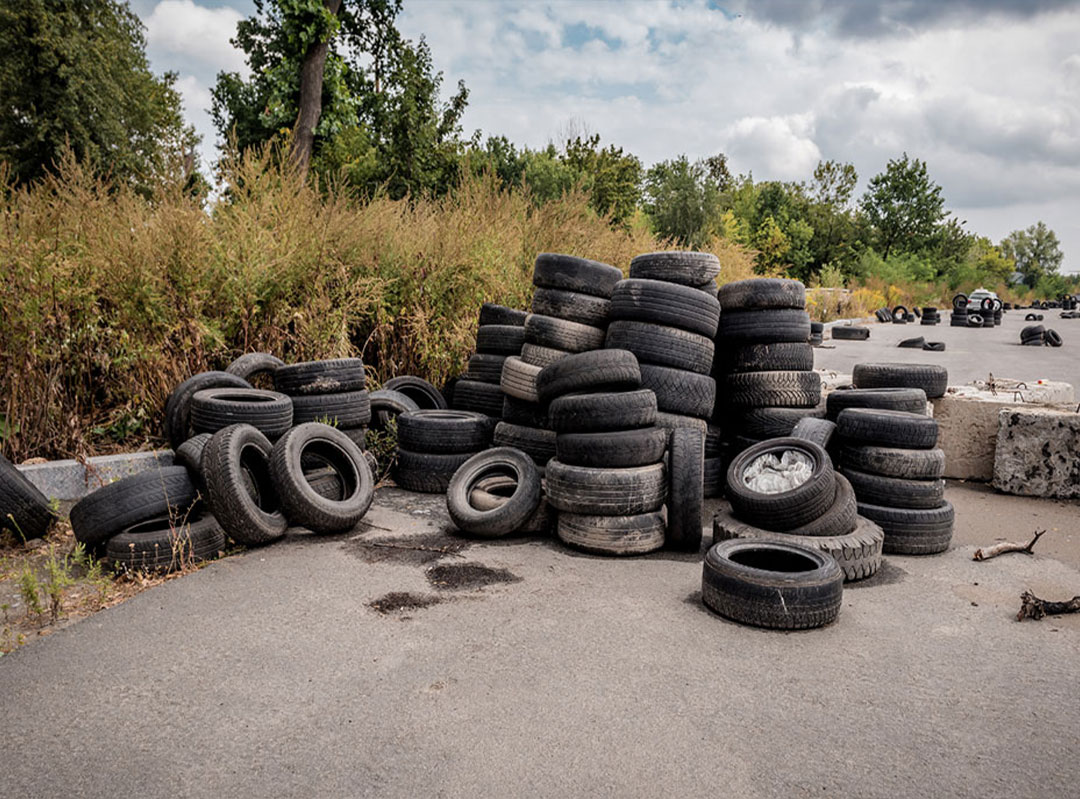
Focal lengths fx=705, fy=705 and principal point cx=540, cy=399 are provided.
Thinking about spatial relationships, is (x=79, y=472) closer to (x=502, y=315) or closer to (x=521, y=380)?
(x=521, y=380)

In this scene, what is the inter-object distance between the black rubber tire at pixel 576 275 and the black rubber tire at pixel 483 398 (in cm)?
134

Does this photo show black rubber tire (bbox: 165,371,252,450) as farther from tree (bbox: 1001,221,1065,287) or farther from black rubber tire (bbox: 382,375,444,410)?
tree (bbox: 1001,221,1065,287)

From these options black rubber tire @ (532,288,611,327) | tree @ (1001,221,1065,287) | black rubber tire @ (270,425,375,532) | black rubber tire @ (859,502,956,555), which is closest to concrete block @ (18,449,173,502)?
black rubber tire @ (270,425,375,532)

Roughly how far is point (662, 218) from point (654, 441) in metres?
26.5

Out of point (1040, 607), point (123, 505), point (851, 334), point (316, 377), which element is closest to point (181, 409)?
point (316, 377)

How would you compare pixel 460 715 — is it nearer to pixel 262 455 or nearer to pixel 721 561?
pixel 721 561

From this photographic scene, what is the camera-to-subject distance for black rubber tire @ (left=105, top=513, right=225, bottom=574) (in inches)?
176

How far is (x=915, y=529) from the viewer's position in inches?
202

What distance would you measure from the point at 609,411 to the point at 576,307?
183cm

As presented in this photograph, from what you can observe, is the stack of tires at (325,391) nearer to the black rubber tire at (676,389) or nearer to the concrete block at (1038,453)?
the black rubber tire at (676,389)

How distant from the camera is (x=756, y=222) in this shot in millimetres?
52750

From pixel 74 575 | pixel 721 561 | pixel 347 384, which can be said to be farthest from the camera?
pixel 347 384

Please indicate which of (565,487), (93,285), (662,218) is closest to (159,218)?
(93,285)

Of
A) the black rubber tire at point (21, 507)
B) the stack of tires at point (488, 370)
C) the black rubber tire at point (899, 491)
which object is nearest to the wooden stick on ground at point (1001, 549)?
the black rubber tire at point (899, 491)
